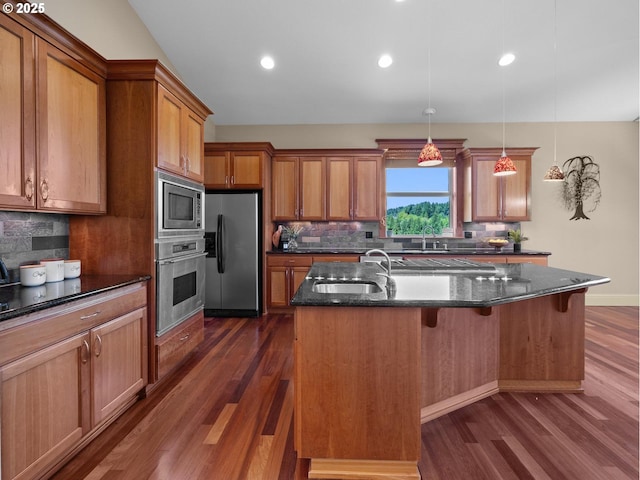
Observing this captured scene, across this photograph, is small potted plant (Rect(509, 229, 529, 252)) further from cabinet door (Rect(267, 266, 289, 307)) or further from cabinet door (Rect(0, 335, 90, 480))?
cabinet door (Rect(0, 335, 90, 480))

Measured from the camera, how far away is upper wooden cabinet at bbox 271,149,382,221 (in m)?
5.08

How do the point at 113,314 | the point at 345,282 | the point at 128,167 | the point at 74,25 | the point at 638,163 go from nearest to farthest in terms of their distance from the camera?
1. the point at 113,314
2. the point at 345,282
3. the point at 128,167
4. the point at 74,25
5. the point at 638,163

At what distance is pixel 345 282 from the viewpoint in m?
2.25

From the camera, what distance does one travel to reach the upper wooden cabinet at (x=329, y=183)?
5082 mm

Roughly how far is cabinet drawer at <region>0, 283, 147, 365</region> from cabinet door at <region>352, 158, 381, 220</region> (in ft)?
11.2

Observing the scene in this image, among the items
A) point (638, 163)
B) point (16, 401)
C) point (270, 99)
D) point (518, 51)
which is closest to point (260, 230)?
point (270, 99)

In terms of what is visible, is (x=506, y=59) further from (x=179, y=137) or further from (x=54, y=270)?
(x=54, y=270)

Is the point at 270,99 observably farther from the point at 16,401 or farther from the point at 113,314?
the point at 16,401

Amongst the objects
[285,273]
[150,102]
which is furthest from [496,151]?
[150,102]

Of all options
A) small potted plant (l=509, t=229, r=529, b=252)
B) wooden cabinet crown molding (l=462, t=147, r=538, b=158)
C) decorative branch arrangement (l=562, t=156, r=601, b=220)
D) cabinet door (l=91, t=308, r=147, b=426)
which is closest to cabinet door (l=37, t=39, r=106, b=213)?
cabinet door (l=91, t=308, r=147, b=426)

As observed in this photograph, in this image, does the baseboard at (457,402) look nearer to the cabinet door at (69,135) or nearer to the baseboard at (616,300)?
the cabinet door at (69,135)

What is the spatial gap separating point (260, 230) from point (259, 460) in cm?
320

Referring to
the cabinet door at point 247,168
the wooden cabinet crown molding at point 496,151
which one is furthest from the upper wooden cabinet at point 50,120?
the wooden cabinet crown molding at point 496,151

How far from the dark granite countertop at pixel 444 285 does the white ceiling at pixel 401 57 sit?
274cm
